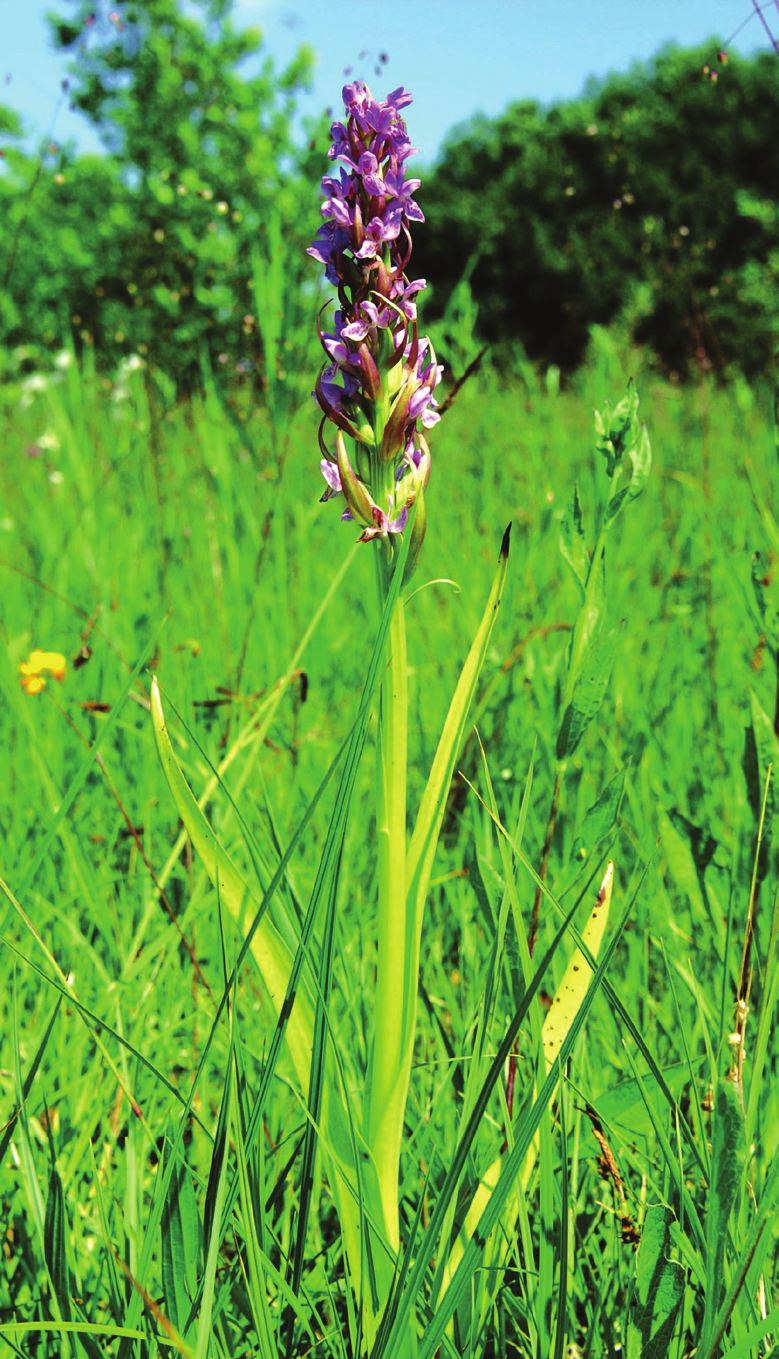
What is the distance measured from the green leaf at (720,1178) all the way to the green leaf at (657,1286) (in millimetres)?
33

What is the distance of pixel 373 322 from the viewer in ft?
2.24

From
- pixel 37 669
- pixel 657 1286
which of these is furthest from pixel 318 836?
pixel 657 1286

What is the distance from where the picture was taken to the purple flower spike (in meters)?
0.68

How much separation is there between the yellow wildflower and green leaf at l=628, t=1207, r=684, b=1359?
1.38 metres

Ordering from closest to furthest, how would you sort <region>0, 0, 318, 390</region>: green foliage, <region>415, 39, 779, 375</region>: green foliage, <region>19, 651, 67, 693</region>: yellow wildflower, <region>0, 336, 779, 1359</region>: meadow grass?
<region>0, 336, 779, 1359</region>: meadow grass
<region>19, 651, 67, 693</region>: yellow wildflower
<region>0, 0, 318, 390</region>: green foliage
<region>415, 39, 779, 375</region>: green foliage

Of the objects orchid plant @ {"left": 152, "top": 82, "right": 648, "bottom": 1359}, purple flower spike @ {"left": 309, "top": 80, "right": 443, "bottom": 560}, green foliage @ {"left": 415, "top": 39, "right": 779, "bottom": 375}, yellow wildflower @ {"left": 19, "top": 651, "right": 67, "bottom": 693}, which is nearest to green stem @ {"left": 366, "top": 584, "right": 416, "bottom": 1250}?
orchid plant @ {"left": 152, "top": 82, "right": 648, "bottom": 1359}

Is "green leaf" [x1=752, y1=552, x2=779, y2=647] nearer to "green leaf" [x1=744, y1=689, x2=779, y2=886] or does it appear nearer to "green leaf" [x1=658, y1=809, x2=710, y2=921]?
"green leaf" [x1=744, y1=689, x2=779, y2=886]

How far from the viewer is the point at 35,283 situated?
18.2 meters

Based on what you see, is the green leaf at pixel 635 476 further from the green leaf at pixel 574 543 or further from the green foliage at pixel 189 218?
the green foliage at pixel 189 218

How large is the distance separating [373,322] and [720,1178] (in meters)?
0.68

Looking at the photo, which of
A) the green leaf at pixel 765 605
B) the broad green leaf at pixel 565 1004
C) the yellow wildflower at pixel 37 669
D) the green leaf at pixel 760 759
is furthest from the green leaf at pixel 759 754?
the yellow wildflower at pixel 37 669

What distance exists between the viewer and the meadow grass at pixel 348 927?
0.68m

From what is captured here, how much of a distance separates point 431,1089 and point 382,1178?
0.36 m

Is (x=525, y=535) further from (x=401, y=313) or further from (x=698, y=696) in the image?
(x=401, y=313)
